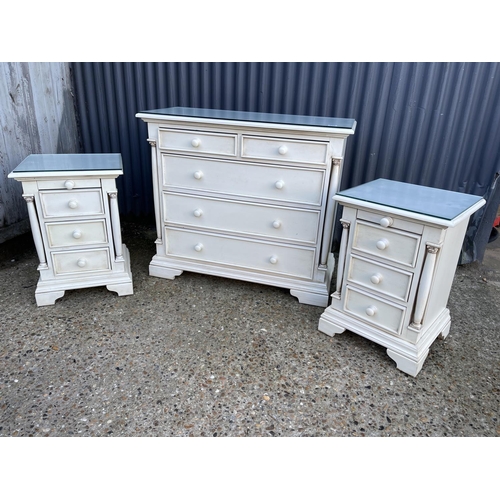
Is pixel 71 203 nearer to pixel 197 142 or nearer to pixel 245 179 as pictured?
pixel 197 142

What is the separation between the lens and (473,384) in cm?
211

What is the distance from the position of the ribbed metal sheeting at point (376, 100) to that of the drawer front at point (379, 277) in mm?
1253

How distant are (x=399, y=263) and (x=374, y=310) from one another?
1.06 ft

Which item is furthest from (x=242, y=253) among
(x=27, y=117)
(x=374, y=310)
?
(x=27, y=117)

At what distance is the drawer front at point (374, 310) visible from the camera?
2200 millimetres

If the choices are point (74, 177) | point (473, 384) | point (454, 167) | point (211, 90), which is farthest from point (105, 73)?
point (473, 384)

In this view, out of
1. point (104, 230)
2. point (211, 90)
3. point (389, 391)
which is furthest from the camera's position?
point (211, 90)

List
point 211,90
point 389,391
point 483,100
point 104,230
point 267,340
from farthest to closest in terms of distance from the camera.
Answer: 1. point 211,90
2. point 483,100
3. point 104,230
4. point 267,340
5. point 389,391

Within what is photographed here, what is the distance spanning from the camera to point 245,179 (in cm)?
261

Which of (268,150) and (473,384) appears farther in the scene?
(268,150)

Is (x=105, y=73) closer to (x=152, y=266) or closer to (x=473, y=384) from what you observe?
(x=152, y=266)

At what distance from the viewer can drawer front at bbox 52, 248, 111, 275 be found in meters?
2.63

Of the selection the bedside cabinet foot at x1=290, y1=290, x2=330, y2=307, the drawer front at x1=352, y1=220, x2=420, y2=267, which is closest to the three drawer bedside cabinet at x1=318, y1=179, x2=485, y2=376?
the drawer front at x1=352, y1=220, x2=420, y2=267

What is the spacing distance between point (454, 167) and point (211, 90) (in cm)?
202
